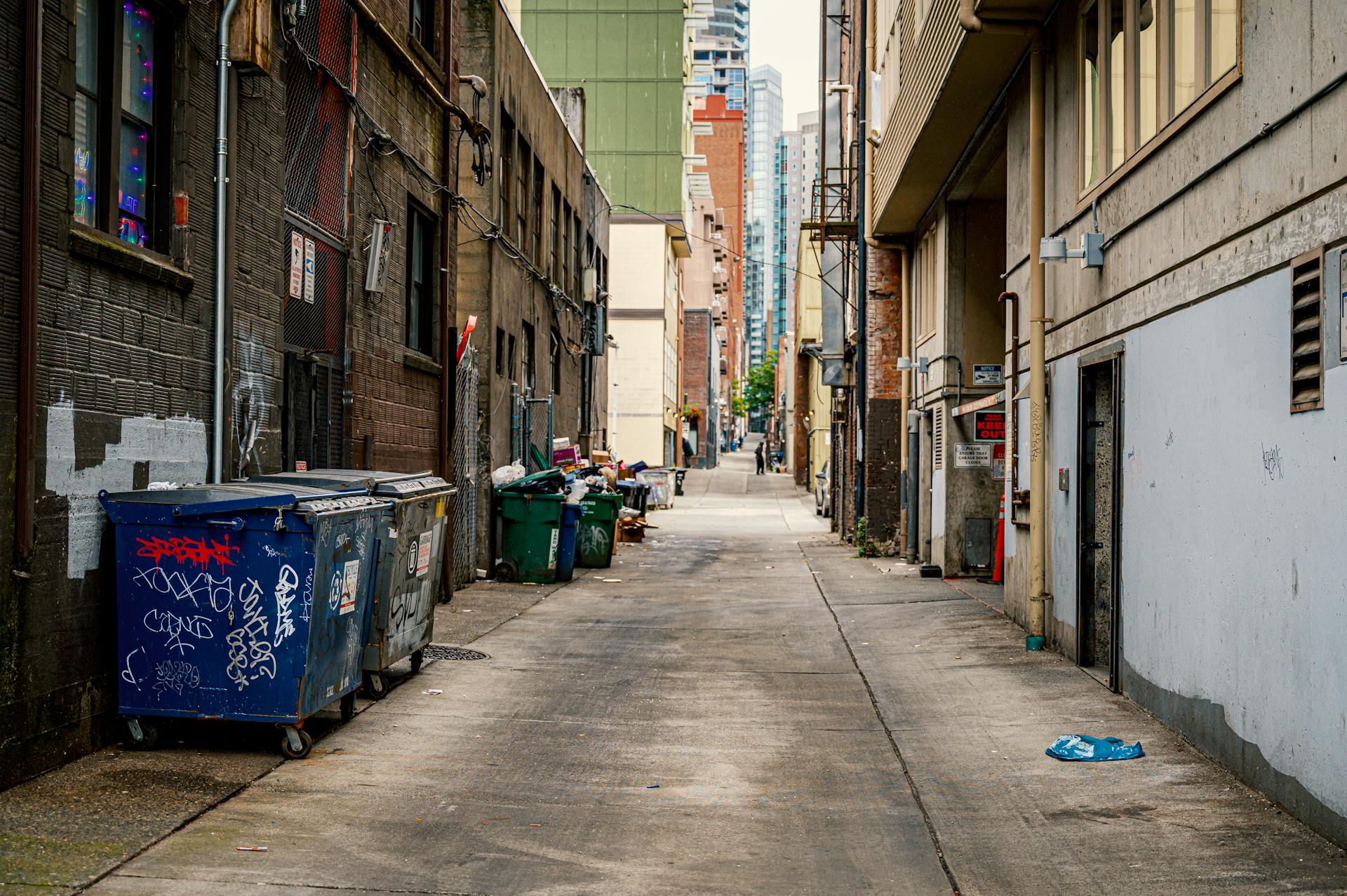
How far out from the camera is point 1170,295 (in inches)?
314

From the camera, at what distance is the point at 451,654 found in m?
10.6

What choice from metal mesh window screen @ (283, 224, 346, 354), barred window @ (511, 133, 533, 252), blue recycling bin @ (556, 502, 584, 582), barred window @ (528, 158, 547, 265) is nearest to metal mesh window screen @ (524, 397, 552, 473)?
barred window @ (528, 158, 547, 265)

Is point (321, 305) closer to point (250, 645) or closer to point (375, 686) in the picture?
point (375, 686)

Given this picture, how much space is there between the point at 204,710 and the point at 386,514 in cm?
183

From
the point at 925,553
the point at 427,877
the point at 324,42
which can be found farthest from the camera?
the point at 925,553

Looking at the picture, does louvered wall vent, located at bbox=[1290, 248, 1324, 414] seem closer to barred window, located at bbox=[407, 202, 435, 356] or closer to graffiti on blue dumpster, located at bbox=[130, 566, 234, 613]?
graffiti on blue dumpster, located at bbox=[130, 566, 234, 613]

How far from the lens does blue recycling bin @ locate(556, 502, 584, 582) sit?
16.9 metres

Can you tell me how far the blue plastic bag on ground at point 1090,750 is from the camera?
7.16 meters

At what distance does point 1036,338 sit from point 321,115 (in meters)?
6.34

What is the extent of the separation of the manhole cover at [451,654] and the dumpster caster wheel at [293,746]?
3.32 meters

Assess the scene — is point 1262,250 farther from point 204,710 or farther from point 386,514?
point 204,710

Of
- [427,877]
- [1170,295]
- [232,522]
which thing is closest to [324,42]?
[232,522]

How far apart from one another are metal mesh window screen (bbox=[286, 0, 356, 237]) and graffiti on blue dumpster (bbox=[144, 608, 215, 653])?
4222 mm

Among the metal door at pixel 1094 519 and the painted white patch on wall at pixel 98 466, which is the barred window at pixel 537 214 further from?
the painted white patch on wall at pixel 98 466
